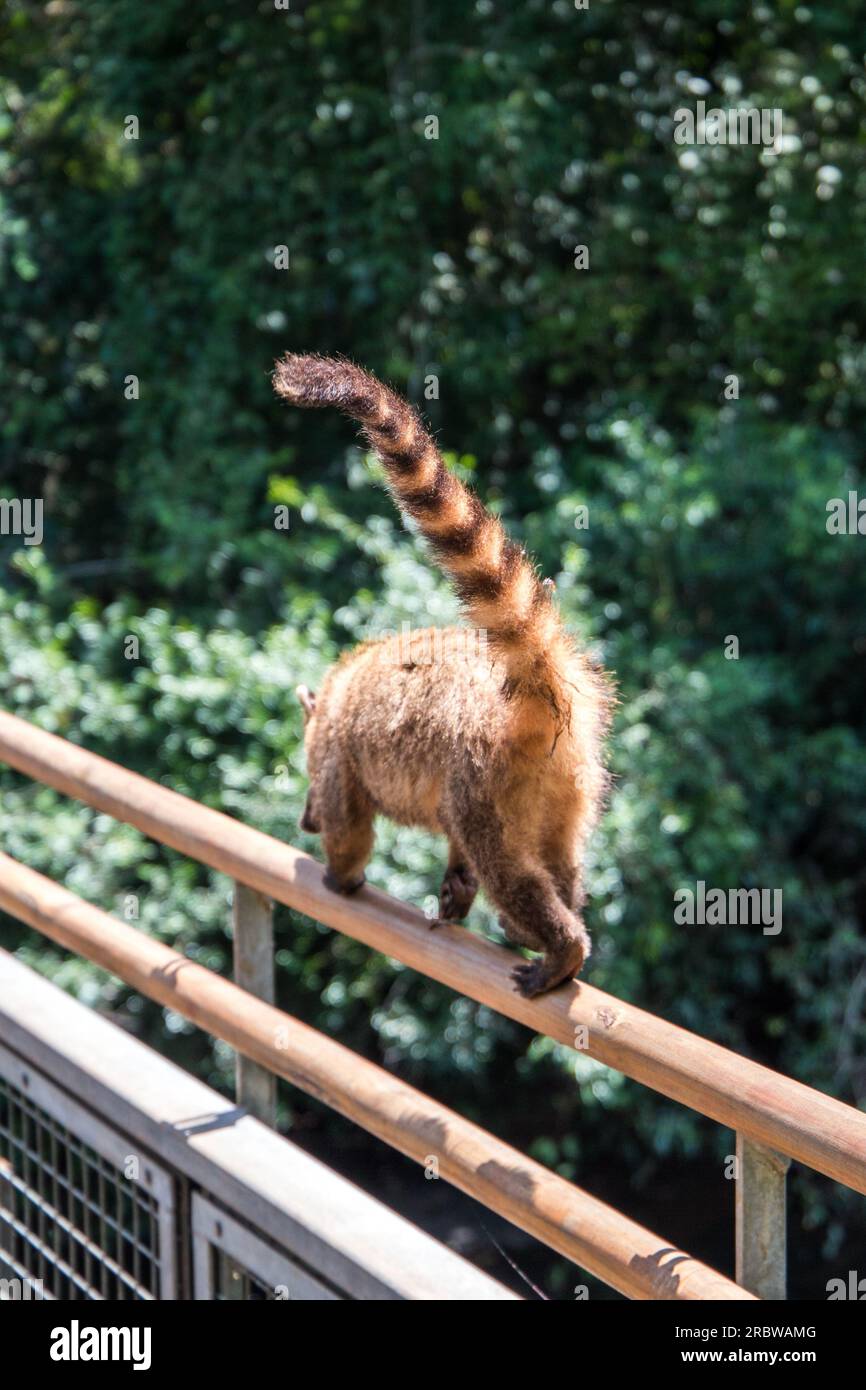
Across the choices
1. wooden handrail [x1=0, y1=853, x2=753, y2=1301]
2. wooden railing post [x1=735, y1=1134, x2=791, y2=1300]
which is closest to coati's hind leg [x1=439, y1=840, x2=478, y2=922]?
wooden handrail [x1=0, y1=853, x2=753, y2=1301]

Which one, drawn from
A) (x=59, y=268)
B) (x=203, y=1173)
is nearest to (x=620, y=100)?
(x=59, y=268)

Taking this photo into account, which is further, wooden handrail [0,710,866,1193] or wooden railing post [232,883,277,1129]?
wooden railing post [232,883,277,1129]

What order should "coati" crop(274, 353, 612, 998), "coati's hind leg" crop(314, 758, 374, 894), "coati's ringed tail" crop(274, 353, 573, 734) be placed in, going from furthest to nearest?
1. "coati's hind leg" crop(314, 758, 374, 894)
2. "coati" crop(274, 353, 612, 998)
3. "coati's ringed tail" crop(274, 353, 573, 734)

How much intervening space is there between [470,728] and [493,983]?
0.49m

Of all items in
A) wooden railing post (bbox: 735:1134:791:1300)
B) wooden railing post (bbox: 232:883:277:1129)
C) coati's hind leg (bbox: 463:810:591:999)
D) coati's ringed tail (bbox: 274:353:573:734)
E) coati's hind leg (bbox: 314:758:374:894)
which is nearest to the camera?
wooden railing post (bbox: 735:1134:791:1300)

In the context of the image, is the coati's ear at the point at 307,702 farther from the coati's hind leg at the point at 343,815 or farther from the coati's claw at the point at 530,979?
the coati's claw at the point at 530,979

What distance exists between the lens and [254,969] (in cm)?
256

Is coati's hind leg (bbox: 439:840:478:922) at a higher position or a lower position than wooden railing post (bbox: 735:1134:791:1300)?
higher

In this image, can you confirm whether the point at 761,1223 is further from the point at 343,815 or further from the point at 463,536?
the point at 343,815

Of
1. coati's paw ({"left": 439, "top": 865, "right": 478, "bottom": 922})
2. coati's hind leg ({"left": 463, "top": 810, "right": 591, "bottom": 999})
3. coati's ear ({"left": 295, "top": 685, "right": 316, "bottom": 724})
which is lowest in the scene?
coati's paw ({"left": 439, "top": 865, "right": 478, "bottom": 922})

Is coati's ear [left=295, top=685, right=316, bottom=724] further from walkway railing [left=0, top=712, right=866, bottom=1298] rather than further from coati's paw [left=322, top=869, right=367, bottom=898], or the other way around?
coati's paw [left=322, top=869, right=367, bottom=898]

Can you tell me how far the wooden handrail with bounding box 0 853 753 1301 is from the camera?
177 centimetres

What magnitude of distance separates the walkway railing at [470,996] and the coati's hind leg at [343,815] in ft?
0.67

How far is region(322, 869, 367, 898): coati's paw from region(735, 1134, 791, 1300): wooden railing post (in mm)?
840
